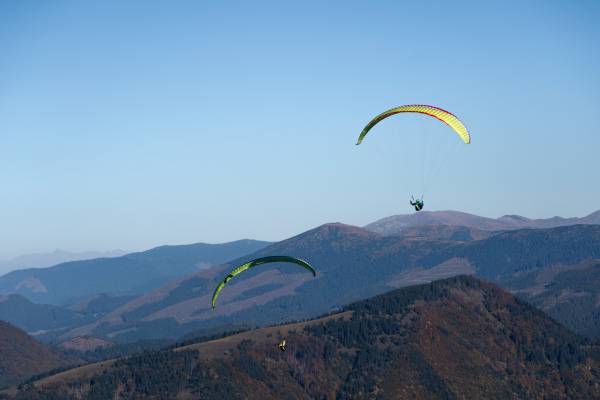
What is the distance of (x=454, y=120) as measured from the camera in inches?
4358

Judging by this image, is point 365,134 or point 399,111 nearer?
point 399,111

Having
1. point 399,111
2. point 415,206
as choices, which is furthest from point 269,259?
point 399,111

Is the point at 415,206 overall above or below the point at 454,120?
below

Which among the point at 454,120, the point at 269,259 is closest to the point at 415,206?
the point at 454,120

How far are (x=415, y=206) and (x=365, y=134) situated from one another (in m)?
18.5

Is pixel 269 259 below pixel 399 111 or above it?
below

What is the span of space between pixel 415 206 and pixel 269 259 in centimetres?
2661

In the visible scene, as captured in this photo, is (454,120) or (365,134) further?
(365,134)

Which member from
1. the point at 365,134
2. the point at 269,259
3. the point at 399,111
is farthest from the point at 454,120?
the point at 269,259

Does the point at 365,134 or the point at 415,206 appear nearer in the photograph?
the point at 415,206

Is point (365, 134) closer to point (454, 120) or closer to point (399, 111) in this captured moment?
point (399, 111)

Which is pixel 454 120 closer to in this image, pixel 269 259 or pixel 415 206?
pixel 415 206

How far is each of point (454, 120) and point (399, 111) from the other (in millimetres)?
9943

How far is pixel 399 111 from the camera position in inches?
4547
